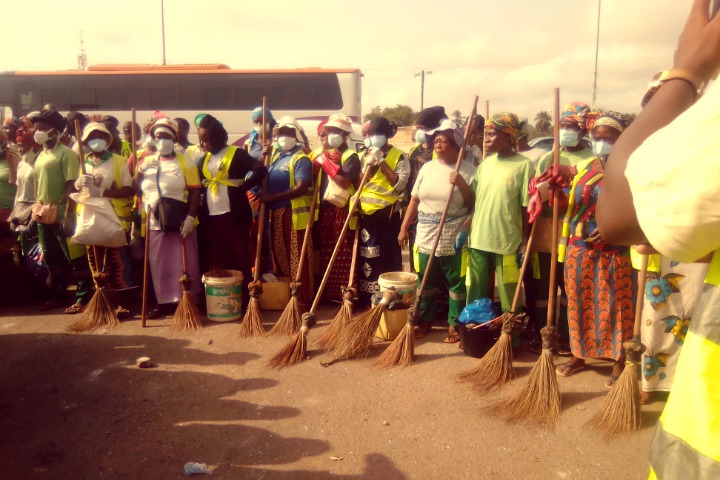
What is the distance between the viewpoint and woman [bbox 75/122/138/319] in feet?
18.6

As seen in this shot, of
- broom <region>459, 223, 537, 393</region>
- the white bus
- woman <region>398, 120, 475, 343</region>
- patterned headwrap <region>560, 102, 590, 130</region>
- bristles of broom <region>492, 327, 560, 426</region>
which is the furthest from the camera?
the white bus

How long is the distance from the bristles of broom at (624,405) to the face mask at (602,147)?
138cm

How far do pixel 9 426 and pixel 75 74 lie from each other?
1504cm

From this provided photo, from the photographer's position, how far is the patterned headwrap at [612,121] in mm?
3980

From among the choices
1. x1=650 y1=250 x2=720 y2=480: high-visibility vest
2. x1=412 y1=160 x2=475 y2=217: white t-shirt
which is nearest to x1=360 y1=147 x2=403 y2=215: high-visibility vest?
x1=412 y1=160 x2=475 y2=217: white t-shirt

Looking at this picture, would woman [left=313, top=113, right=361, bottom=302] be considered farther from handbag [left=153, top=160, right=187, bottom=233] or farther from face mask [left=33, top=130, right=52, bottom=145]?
face mask [left=33, top=130, right=52, bottom=145]

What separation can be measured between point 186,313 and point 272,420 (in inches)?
89.5

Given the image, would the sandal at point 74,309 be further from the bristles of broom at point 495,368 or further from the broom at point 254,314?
the bristles of broom at point 495,368

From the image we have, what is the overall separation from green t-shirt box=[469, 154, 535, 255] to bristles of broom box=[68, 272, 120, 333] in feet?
12.5

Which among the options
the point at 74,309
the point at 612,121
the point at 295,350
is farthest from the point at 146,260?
the point at 612,121

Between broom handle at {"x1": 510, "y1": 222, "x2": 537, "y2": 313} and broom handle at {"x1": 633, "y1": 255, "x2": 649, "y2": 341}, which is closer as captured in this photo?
broom handle at {"x1": 633, "y1": 255, "x2": 649, "y2": 341}

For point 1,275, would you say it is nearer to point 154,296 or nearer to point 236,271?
point 154,296

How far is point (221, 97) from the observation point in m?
15.9

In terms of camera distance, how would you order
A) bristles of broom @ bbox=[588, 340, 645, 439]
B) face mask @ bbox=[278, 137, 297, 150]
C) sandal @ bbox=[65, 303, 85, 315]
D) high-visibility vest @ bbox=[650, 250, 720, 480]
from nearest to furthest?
high-visibility vest @ bbox=[650, 250, 720, 480]
bristles of broom @ bbox=[588, 340, 645, 439]
face mask @ bbox=[278, 137, 297, 150]
sandal @ bbox=[65, 303, 85, 315]
